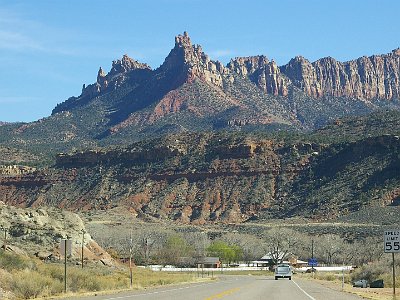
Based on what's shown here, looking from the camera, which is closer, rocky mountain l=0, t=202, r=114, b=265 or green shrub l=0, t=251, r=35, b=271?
green shrub l=0, t=251, r=35, b=271

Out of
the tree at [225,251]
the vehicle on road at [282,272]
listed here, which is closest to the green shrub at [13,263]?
the vehicle on road at [282,272]

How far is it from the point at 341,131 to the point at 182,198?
4316 cm

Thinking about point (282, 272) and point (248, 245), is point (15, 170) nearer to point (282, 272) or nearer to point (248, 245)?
point (248, 245)

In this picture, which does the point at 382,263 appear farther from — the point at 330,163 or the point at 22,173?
the point at 22,173

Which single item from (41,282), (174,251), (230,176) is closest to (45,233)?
(41,282)

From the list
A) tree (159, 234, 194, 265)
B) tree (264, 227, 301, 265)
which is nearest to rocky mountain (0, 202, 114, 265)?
tree (159, 234, 194, 265)

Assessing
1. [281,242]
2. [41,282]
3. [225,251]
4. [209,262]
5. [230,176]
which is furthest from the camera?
[230,176]

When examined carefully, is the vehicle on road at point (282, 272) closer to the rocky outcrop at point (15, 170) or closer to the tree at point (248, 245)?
the tree at point (248, 245)

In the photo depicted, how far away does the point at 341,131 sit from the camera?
180000 mm

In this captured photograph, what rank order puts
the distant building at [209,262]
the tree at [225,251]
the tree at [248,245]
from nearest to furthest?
the distant building at [209,262] → the tree at [225,251] → the tree at [248,245]

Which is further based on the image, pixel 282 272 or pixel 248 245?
pixel 248 245

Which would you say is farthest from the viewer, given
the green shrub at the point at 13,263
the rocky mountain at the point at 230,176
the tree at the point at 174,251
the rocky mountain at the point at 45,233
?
the rocky mountain at the point at 230,176

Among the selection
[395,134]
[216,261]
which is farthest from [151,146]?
[216,261]

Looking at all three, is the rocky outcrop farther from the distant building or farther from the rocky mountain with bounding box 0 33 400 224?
the distant building
